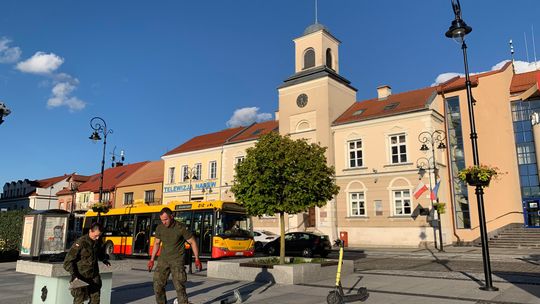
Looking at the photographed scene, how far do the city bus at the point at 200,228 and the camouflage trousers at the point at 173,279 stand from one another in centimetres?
1145

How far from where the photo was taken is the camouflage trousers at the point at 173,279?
7.29 m

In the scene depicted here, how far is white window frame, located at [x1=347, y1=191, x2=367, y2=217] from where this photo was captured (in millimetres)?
31562

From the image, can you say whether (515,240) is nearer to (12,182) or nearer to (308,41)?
(308,41)

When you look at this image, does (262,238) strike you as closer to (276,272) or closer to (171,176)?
(276,272)

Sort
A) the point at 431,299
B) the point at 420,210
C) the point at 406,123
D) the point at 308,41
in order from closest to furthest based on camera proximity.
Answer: the point at 431,299 < the point at 420,210 < the point at 406,123 < the point at 308,41

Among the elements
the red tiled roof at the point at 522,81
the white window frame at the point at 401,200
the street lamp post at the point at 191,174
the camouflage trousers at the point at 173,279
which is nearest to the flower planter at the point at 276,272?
the camouflage trousers at the point at 173,279

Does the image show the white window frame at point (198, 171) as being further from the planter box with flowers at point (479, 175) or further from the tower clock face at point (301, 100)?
the planter box with flowers at point (479, 175)

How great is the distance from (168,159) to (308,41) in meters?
20.9

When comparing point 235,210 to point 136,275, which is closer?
point 136,275

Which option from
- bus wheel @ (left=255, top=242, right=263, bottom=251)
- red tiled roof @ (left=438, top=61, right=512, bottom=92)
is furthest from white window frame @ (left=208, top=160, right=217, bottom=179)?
red tiled roof @ (left=438, top=61, right=512, bottom=92)

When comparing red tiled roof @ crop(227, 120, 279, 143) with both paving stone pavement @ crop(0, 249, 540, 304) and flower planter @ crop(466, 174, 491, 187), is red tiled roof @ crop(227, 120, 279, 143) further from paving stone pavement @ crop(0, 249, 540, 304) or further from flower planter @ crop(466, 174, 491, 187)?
flower planter @ crop(466, 174, 491, 187)

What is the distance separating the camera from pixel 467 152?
1209 inches

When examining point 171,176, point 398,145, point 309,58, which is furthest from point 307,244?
point 171,176

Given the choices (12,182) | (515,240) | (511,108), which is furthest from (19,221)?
(12,182)
